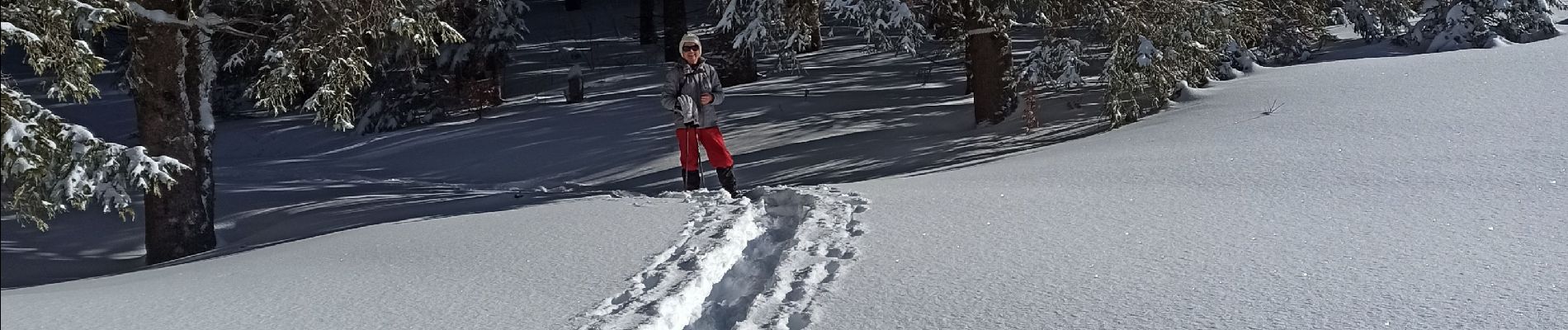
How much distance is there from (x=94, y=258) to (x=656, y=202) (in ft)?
18.4

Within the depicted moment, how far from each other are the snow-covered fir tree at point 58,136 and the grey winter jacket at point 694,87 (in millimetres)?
3623

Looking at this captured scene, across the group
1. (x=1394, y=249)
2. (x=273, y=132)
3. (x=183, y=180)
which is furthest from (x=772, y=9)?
(x=273, y=132)

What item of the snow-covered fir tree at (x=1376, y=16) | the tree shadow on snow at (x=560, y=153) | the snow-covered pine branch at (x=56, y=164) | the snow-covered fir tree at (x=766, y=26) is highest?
the snow-covered fir tree at (x=766, y=26)

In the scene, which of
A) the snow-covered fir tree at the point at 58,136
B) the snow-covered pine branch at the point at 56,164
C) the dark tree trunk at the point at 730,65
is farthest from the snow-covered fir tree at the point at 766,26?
the snow-covered fir tree at the point at 58,136

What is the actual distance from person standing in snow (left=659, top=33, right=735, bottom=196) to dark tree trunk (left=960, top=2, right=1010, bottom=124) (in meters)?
4.09

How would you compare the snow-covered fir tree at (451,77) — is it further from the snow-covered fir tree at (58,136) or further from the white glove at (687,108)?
the snow-covered fir tree at (58,136)

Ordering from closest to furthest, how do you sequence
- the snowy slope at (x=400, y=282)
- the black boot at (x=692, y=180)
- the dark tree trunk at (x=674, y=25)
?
1. the snowy slope at (x=400, y=282)
2. the black boot at (x=692, y=180)
3. the dark tree trunk at (x=674, y=25)

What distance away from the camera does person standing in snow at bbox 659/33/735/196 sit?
30.3 ft

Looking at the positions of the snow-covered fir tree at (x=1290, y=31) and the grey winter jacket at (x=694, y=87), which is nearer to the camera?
the grey winter jacket at (x=694, y=87)

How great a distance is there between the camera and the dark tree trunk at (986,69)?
1267 centimetres

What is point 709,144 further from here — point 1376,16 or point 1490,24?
point 1490,24

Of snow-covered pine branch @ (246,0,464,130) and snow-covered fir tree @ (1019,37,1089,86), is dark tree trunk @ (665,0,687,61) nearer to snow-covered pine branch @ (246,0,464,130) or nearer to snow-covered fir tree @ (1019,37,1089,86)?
snow-covered fir tree @ (1019,37,1089,86)

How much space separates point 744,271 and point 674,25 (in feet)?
55.9

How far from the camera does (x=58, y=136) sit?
680cm
